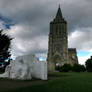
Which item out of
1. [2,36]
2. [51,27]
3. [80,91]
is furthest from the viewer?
[51,27]

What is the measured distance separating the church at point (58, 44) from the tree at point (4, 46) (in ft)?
118

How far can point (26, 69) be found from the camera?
54.6 ft

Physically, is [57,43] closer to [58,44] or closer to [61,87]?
[58,44]

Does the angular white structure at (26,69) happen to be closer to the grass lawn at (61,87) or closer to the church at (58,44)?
the grass lawn at (61,87)

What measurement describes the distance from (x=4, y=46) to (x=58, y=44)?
4213 cm

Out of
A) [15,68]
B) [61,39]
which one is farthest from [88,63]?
[15,68]

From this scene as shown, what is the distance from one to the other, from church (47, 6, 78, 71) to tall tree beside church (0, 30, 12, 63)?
36.1m

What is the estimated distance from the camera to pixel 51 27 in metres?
70.9

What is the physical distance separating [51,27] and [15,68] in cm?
5577

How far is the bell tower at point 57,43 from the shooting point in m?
66.1

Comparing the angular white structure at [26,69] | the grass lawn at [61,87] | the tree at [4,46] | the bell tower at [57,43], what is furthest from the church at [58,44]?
the grass lawn at [61,87]

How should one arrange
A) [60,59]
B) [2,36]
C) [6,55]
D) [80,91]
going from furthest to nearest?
[60,59], [6,55], [2,36], [80,91]

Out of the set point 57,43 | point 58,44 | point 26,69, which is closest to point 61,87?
point 26,69

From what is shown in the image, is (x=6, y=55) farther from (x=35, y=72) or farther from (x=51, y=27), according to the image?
(x=51, y=27)
